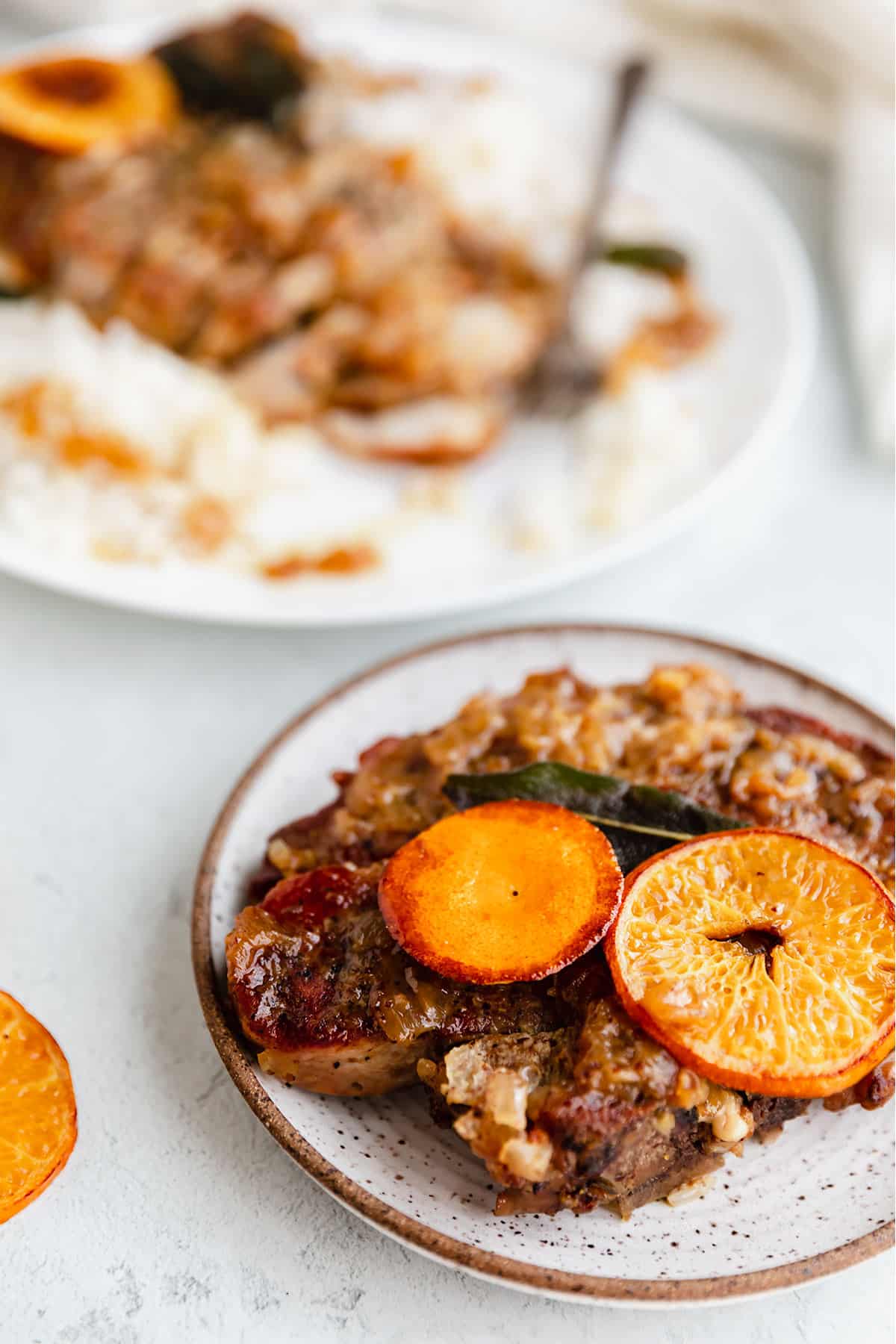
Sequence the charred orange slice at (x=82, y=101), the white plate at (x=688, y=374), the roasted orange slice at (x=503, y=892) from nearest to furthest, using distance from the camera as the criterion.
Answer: the roasted orange slice at (x=503, y=892) → the white plate at (x=688, y=374) → the charred orange slice at (x=82, y=101)

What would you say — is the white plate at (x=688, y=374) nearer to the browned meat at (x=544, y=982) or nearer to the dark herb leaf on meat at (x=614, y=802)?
the browned meat at (x=544, y=982)

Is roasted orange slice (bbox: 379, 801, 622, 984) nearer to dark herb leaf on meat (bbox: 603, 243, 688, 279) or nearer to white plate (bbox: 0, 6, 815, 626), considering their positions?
white plate (bbox: 0, 6, 815, 626)

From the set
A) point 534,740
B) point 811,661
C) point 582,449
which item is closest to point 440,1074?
point 534,740

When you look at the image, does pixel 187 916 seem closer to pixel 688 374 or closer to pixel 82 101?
pixel 688 374

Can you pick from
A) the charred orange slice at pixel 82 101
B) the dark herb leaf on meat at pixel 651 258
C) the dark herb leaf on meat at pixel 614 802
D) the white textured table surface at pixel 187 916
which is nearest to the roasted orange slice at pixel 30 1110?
the white textured table surface at pixel 187 916

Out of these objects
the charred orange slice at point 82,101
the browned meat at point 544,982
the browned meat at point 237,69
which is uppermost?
the browned meat at point 237,69

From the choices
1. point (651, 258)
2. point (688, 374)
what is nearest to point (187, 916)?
point (688, 374)

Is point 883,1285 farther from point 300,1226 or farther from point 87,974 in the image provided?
point 87,974
